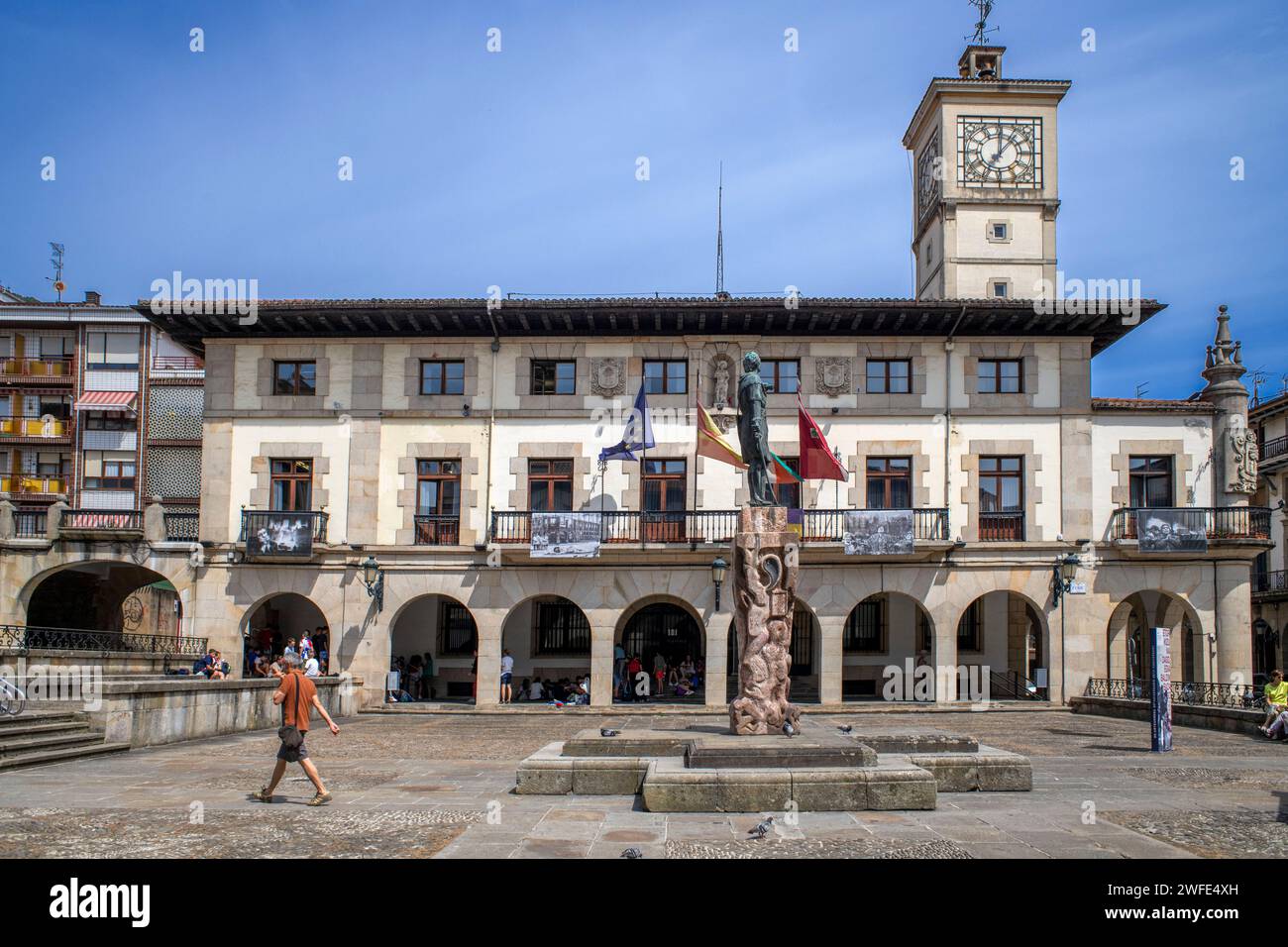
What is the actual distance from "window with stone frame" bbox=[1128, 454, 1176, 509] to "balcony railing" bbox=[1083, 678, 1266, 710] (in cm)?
→ 482

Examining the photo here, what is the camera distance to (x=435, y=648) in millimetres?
32719

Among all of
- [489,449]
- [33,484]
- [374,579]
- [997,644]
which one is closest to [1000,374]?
[997,644]

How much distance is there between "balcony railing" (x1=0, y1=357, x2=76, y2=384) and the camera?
41.8 m

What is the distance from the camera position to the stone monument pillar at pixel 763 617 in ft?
44.9

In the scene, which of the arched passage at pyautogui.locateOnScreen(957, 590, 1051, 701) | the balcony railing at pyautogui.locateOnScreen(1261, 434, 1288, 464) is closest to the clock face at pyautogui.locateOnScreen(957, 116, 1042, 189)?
the arched passage at pyautogui.locateOnScreen(957, 590, 1051, 701)

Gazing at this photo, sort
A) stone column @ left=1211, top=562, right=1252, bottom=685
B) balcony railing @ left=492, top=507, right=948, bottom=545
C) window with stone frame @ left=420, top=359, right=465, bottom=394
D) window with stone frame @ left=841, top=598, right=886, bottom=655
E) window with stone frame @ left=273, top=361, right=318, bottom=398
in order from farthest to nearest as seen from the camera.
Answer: window with stone frame @ left=841, top=598, right=886, bottom=655, window with stone frame @ left=273, top=361, right=318, bottom=398, window with stone frame @ left=420, top=359, right=465, bottom=394, balcony railing @ left=492, top=507, right=948, bottom=545, stone column @ left=1211, top=562, right=1252, bottom=685

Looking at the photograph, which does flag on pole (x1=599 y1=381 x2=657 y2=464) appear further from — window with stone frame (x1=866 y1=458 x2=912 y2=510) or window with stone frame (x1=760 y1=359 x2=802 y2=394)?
window with stone frame (x1=866 y1=458 x2=912 y2=510)

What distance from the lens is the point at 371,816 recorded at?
11.6 m

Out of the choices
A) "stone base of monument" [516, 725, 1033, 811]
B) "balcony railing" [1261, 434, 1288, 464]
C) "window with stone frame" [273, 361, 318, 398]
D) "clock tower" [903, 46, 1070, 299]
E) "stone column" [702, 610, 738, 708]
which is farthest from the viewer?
"balcony railing" [1261, 434, 1288, 464]

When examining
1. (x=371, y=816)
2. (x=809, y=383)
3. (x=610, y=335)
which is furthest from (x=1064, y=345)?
(x=371, y=816)

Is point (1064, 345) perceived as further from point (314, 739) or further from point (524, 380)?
point (314, 739)

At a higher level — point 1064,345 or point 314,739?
point 1064,345

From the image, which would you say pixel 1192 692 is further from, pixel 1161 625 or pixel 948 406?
pixel 948 406
